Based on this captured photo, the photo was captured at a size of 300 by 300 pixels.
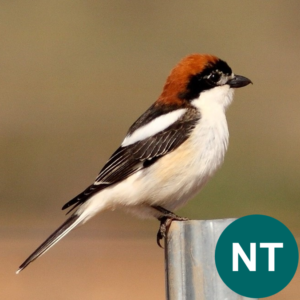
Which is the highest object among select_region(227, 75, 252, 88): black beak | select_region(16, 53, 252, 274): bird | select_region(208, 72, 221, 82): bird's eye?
select_region(208, 72, 221, 82): bird's eye

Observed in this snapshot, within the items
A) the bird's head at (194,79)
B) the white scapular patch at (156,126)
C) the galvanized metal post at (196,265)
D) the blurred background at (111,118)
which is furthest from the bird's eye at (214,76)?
the blurred background at (111,118)

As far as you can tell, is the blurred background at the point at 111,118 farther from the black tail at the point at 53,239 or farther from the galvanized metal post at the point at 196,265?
the galvanized metal post at the point at 196,265

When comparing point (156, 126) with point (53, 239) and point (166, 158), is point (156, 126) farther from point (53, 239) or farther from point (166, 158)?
point (53, 239)

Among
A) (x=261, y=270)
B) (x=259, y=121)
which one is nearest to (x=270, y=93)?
(x=259, y=121)

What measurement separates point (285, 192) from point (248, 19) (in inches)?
403

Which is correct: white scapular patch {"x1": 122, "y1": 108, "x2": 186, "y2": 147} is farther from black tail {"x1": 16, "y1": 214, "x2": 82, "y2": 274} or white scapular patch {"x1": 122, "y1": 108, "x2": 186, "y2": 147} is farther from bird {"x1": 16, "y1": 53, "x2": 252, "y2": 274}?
black tail {"x1": 16, "y1": 214, "x2": 82, "y2": 274}

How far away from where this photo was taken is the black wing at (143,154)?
4.54 meters

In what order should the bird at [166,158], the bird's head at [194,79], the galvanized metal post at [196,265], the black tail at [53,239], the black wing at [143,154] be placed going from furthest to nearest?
the bird's head at [194,79]
the black wing at [143,154]
the bird at [166,158]
the black tail at [53,239]
the galvanized metal post at [196,265]

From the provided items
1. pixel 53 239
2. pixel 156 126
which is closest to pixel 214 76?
pixel 156 126

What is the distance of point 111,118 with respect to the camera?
16.1 m

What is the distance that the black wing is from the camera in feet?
14.9

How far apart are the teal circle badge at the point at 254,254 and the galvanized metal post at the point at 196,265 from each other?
25 millimetres

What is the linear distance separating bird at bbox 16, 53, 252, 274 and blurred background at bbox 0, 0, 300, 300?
3.15m

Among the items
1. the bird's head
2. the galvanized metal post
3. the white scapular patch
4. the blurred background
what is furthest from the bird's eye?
the blurred background
